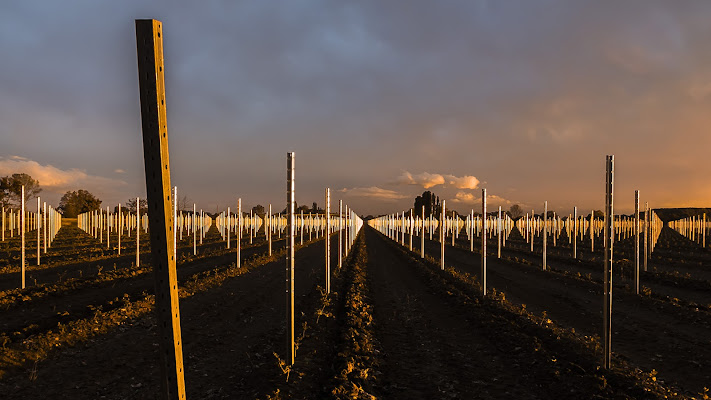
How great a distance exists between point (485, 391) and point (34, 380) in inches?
307

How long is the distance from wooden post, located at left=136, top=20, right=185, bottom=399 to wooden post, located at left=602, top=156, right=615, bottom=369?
7.24 meters

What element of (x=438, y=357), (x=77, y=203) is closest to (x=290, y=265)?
(x=438, y=357)

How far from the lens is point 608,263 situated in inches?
303

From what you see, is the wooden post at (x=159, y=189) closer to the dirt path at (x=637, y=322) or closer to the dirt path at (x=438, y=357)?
the dirt path at (x=438, y=357)

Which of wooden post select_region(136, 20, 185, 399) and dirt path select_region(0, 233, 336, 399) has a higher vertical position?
wooden post select_region(136, 20, 185, 399)

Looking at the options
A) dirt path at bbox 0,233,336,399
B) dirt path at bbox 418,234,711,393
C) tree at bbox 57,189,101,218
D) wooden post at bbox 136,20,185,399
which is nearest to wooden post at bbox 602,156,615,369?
dirt path at bbox 418,234,711,393

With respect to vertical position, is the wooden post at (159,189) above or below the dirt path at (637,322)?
above

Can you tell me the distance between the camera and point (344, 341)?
897 centimetres

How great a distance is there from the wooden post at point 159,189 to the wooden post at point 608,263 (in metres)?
7.24

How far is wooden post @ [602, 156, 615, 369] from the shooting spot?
740 centimetres

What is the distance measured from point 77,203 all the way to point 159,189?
135m

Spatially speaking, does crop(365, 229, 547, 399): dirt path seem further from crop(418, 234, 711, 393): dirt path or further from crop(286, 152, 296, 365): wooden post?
crop(418, 234, 711, 393): dirt path

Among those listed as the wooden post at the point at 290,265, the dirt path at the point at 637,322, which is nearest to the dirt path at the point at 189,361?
the wooden post at the point at 290,265

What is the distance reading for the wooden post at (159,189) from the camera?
390 centimetres
